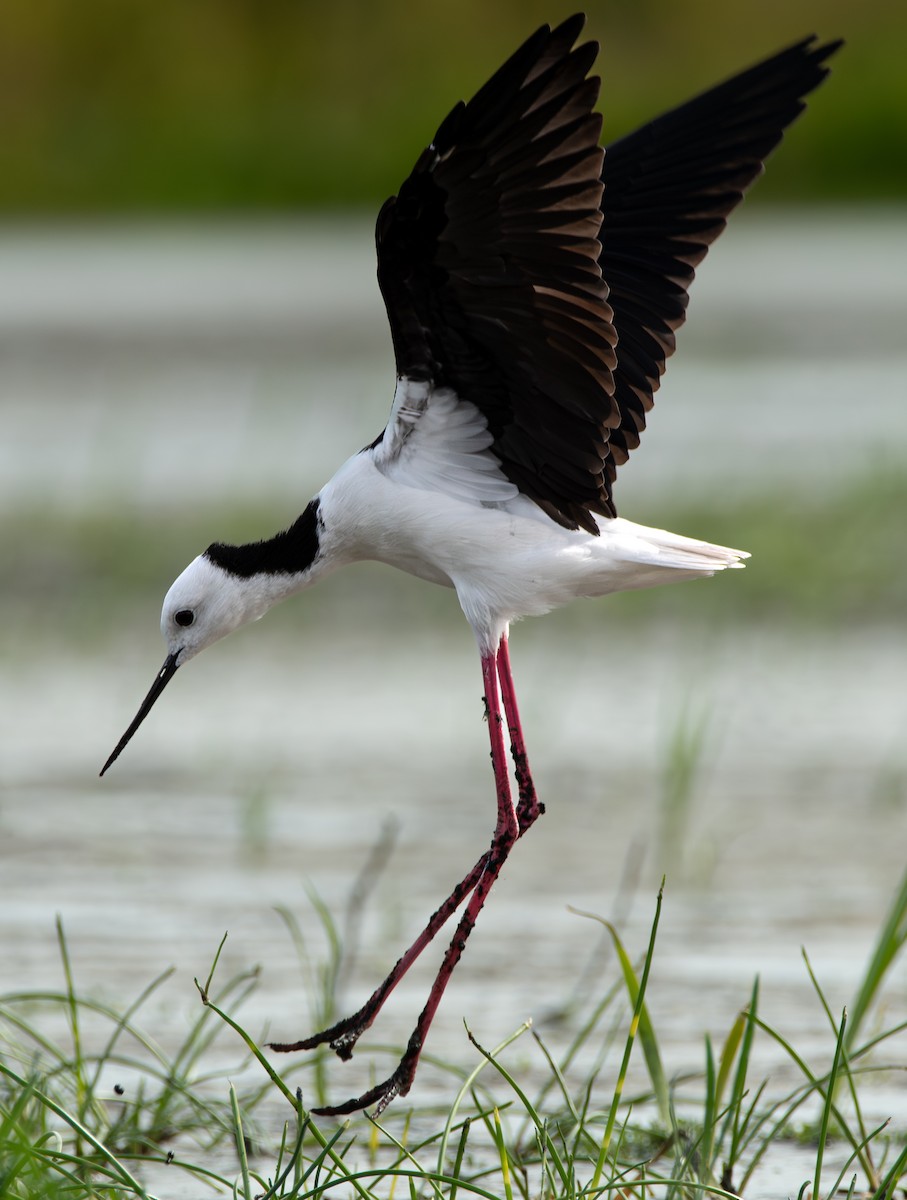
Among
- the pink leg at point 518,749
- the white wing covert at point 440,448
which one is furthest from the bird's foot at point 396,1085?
the white wing covert at point 440,448

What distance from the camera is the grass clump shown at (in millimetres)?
3320

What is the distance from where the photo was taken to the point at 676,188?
4465 mm

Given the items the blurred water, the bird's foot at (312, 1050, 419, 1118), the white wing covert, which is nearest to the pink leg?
the white wing covert

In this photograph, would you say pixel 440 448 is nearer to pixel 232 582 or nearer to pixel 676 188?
pixel 232 582

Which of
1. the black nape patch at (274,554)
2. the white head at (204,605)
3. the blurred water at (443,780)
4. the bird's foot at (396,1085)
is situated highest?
the black nape patch at (274,554)

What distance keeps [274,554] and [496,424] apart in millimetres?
454

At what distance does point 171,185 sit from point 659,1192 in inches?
669

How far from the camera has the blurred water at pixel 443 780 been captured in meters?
5.18

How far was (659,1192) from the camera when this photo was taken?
3871 mm

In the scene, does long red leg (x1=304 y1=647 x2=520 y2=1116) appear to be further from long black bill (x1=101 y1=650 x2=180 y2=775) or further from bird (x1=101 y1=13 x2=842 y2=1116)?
long black bill (x1=101 y1=650 x2=180 y2=775)

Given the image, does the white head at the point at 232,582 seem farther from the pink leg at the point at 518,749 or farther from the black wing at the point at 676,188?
the black wing at the point at 676,188

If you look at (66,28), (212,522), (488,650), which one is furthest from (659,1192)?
(66,28)

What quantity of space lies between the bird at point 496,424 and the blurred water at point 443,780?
105 centimetres

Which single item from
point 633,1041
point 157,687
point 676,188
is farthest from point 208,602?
point 676,188
